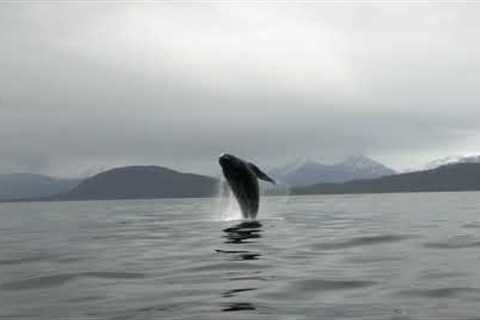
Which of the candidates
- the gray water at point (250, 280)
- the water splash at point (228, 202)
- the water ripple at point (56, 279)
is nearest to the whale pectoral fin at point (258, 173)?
the water splash at point (228, 202)

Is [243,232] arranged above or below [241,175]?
below

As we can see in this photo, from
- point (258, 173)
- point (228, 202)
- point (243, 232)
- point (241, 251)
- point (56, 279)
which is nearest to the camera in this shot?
point (56, 279)

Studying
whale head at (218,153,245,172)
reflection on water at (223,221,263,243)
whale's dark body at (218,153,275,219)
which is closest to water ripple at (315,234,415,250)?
reflection on water at (223,221,263,243)

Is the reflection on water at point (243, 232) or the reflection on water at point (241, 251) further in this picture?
the reflection on water at point (243, 232)

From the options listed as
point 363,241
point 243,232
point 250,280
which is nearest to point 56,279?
point 250,280

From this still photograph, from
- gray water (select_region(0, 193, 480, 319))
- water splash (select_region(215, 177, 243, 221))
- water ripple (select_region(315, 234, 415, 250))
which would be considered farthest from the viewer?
water splash (select_region(215, 177, 243, 221))

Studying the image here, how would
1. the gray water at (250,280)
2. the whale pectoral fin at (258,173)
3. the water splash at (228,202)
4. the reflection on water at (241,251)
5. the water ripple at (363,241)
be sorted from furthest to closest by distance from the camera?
the water splash at (228,202) → the whale pectoral fin at (258,173) → the water ripple at (363,241) → the reflection on water at (241,251) → the gray water at (250,280)

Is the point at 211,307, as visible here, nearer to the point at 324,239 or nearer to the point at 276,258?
the point at 276,258

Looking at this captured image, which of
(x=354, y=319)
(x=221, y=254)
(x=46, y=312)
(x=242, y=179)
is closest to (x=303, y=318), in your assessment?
(x=354, y=319)

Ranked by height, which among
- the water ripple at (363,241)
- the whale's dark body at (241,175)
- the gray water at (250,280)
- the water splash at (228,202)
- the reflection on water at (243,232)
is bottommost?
the gray water at (250,280)

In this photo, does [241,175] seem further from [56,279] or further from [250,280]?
[250,280]

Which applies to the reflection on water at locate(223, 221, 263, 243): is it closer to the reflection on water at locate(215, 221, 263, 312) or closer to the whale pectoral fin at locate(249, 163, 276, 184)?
the reflection on water at locate(215, 221, 263, 312)

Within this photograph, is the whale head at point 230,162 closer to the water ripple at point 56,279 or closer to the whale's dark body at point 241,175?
the whale's dark body at point 241,175

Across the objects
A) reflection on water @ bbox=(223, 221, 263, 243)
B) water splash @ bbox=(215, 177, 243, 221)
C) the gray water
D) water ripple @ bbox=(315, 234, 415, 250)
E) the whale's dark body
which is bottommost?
the gray water
